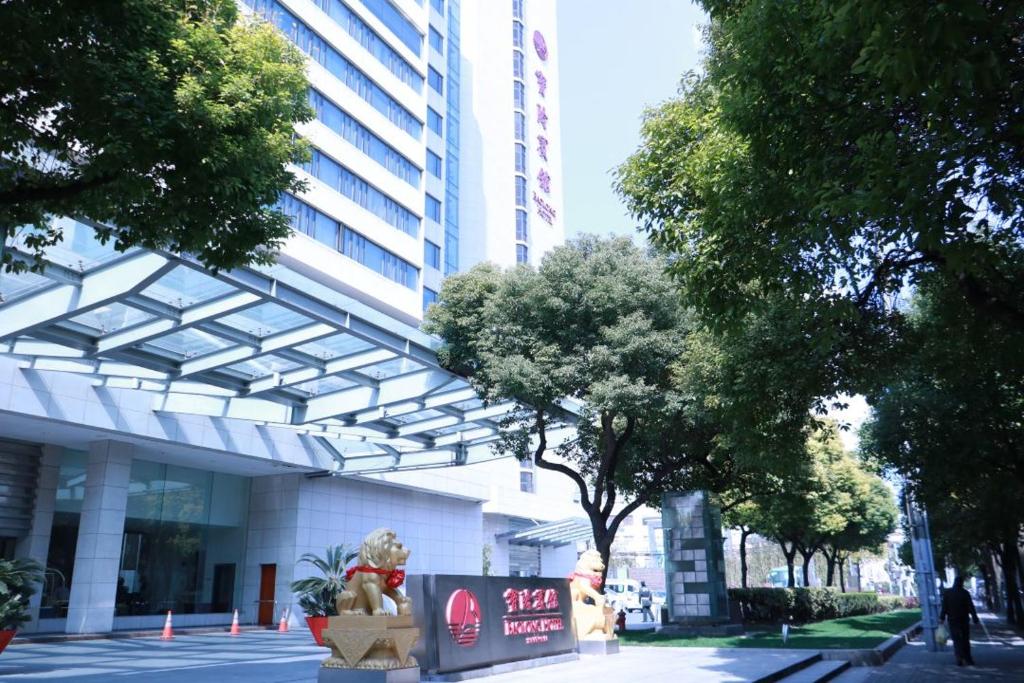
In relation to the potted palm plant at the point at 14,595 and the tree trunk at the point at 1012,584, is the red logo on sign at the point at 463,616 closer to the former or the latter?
the potted palm plant at the point at 14,595

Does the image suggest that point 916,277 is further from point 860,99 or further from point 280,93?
point 280,93

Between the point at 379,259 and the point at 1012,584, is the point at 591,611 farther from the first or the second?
the point at 379,259

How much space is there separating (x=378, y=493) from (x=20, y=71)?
2334 centimetres

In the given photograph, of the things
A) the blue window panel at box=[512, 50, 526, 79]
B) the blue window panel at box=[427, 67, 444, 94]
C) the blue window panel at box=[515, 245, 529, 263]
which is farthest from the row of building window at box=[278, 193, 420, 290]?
the blue window panel at box=[512, 50, 526, 79]

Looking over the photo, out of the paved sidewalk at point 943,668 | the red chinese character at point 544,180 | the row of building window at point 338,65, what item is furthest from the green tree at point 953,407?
the red chinese character at point 544,180

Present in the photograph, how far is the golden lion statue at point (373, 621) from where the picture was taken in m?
8.63

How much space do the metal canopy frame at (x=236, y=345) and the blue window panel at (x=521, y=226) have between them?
29657 mm

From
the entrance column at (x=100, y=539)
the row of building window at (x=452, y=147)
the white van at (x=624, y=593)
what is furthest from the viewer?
the row of building window at (x=452, y=147)

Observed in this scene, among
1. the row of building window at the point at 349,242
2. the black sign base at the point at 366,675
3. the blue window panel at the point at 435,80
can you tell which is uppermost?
the blue window panel at the point at 435,80

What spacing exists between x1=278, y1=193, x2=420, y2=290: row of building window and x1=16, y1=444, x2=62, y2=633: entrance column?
9.54 metres

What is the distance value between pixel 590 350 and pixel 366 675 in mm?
11026

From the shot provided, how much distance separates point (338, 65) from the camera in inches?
1167

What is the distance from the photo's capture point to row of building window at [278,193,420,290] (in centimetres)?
2680

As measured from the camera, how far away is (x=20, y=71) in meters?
6.66
